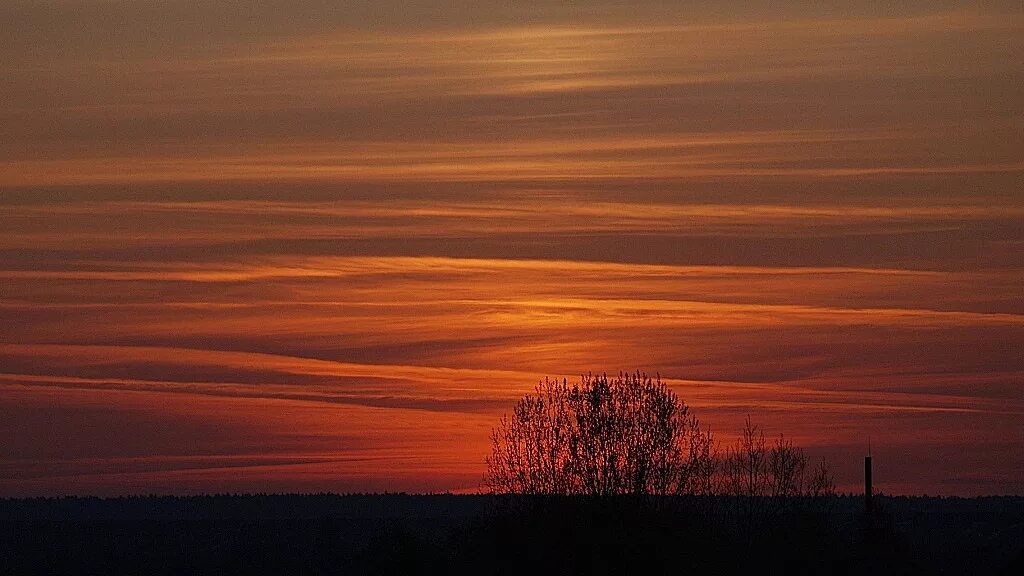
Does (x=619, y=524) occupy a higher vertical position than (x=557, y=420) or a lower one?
lower

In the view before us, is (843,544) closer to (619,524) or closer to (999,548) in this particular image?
(619,524)

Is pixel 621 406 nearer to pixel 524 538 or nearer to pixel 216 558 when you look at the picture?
pixel 524 538

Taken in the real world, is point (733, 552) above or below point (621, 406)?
below

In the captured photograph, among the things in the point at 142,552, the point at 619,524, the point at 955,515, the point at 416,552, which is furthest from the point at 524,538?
the point at 955,515

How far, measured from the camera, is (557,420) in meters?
61.5

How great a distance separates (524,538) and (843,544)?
60.2 ft

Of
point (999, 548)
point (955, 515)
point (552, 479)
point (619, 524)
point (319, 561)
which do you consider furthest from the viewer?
point (955, 515)

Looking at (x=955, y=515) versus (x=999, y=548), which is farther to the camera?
(x=955, y=515)

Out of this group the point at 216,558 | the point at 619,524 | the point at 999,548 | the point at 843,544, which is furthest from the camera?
the point at 216,558

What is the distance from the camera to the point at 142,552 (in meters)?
147

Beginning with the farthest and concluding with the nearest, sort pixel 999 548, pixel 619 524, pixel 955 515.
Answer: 1. pixel 955 515
2. pixel 999 548
3. pixel 619 524

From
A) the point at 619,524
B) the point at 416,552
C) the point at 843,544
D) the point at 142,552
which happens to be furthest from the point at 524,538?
the point at 142,552

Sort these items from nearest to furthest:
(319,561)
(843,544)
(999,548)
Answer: (843,544)
(999,548)
(319,561)

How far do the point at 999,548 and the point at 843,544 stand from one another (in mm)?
59260
